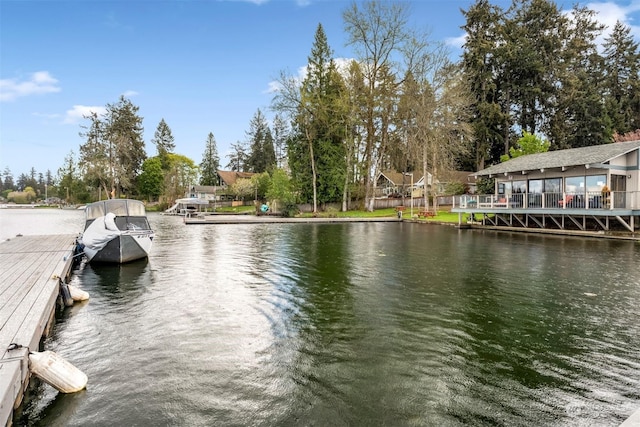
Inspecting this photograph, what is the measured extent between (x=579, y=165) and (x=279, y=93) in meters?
29.7

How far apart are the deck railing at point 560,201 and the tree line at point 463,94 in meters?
9.78

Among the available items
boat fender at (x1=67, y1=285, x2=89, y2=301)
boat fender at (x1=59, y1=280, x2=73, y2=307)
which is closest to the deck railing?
boat fender at (x1=67, y1=285, x2=89, y2=301)

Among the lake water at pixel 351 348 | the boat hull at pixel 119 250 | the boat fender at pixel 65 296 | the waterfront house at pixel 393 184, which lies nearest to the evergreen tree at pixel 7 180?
the waterfront house at pixel 393 184

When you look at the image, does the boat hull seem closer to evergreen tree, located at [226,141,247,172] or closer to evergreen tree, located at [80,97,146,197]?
evergreen tree, located at [80,97,146,197]

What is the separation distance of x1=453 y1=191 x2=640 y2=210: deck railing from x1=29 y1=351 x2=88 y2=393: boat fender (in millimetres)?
22352

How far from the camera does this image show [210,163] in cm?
7906

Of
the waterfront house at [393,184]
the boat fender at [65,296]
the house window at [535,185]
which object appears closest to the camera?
the boat fender at [65,296]

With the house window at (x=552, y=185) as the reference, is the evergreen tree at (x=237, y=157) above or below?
above

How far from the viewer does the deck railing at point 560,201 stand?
1869cm

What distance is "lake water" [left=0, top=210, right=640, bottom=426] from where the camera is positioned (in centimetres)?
386

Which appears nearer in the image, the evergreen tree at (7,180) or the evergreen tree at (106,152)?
the evergreen tree at (106,152)

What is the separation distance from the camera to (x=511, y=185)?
25641 millimetres

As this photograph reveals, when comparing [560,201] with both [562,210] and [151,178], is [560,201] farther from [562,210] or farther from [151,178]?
[151,178]

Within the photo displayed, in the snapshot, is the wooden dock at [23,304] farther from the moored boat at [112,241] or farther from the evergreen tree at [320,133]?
the evergreen tree at [320,133]
